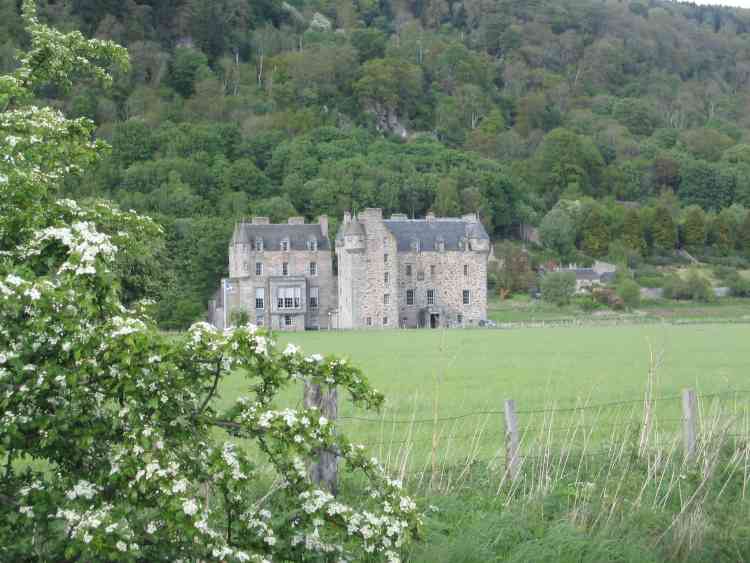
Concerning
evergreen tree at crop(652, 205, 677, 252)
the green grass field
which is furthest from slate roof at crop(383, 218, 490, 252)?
evergreen tree at crop(652, 205, 677, 252)

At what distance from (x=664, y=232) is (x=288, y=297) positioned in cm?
5435

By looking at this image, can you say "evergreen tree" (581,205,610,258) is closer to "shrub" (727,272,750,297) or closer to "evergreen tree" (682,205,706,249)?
"evergreen tree" (682,205,706,249)

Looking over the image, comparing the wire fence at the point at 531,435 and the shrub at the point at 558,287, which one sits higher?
the shrub at the point at 558,287

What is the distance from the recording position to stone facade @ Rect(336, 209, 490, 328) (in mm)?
74312

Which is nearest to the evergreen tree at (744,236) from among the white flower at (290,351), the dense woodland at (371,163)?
the dense woodland at (371,163)

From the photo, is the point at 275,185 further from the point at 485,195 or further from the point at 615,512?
→ the point at 615,512

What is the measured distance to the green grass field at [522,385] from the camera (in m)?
13.0

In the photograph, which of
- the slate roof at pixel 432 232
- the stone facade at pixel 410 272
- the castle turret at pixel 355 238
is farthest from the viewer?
the slate roof at pixel 432 232

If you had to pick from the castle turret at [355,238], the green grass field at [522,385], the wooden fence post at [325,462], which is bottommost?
the green grass field at [522,385]

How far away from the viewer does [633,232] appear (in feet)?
362

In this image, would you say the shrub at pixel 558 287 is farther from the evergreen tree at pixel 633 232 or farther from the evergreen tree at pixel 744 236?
the evergreen tree at pixel 744 236

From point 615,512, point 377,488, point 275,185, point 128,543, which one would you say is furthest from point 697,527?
point 275,185

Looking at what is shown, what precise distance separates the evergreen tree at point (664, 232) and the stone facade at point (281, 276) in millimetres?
49468

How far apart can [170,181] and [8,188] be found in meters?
116
